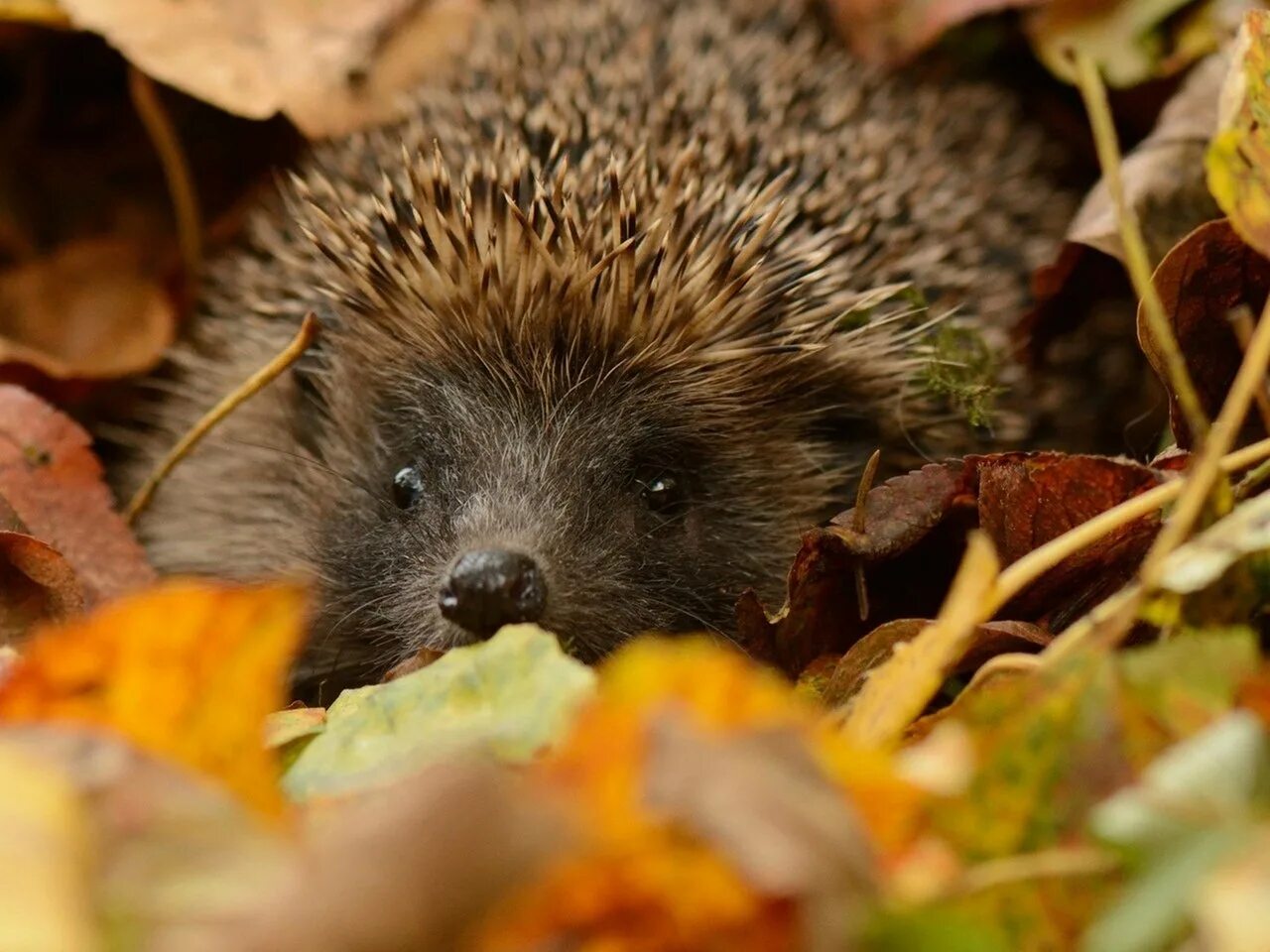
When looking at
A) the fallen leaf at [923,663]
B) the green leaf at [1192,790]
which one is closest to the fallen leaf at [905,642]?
the fallen leaf at [923,663]

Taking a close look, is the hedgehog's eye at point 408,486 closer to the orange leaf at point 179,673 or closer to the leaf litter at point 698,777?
the leaf litter at point 698,777

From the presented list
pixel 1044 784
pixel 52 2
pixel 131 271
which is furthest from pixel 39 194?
pixel 1044 784

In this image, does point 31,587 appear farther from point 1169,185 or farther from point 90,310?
point 1169,185

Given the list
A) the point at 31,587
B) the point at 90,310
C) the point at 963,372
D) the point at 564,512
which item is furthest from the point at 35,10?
the point at 963,372

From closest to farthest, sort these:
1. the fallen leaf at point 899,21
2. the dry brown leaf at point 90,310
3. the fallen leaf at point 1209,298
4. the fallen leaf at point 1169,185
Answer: the fallen leaf at point 1209,298 → the fallen leaf at point 1169,185 → the fallen leaf at point 899,21 → the dry brown leaf at point 90,310

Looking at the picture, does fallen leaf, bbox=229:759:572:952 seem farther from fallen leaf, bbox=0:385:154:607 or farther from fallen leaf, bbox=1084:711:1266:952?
fallen leaf, bbox=0:385:154:607

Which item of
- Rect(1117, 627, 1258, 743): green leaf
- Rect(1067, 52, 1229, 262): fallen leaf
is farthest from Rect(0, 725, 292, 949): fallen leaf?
Rect(1067, 52, 1229, 262): fallen leaf
